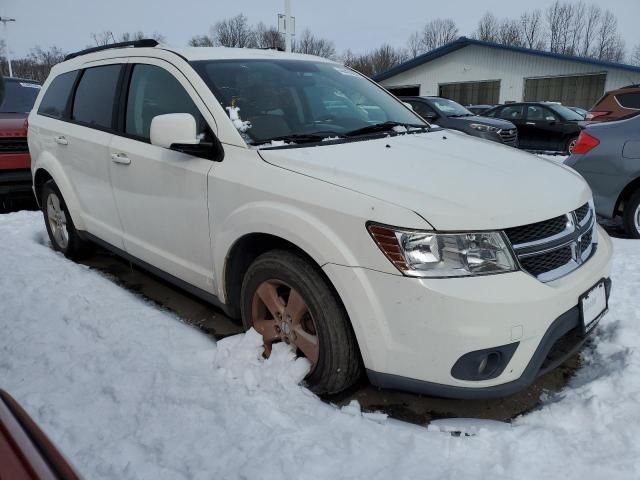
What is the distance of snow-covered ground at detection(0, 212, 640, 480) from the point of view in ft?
6.58

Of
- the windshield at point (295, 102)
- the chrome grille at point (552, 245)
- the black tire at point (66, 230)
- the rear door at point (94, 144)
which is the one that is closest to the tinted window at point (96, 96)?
the rear door at point (94, 144)

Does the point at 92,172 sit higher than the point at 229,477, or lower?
higher

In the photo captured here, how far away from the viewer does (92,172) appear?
3.81 meters

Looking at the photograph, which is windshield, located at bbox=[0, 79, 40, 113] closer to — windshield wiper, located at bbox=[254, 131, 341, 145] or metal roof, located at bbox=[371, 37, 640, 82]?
windshield wiper, located at bbox=[254, 131, 341, 145]

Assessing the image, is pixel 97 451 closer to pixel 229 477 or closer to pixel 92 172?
pixel 229 477

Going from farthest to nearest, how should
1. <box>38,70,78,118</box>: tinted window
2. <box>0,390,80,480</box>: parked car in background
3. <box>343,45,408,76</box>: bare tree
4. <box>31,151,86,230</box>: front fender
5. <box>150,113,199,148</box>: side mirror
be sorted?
<box>343,45,408,76</box>: bare tree, <box>38,70,78,118</box>: tinted window, <box>31,151,86,230</box>: front fender, <box>150,113,199,148</box>: side mirror, <box>0,390,80,480</box>: parked car in background

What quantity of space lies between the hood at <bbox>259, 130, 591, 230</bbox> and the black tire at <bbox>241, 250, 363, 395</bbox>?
445mm

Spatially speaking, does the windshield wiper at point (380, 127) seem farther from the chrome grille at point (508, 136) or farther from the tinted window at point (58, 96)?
the chrome grille at point (508, 136)

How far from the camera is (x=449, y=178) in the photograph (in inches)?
91.3

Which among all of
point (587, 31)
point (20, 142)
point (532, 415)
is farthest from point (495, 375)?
point (587, 31)

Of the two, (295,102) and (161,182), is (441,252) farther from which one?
(161,182)

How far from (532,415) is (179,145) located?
2.22m

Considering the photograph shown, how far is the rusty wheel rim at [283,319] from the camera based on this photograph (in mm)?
2473

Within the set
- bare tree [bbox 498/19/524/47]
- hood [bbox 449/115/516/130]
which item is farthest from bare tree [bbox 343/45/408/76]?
hood [bbox 449/115/516/130]
